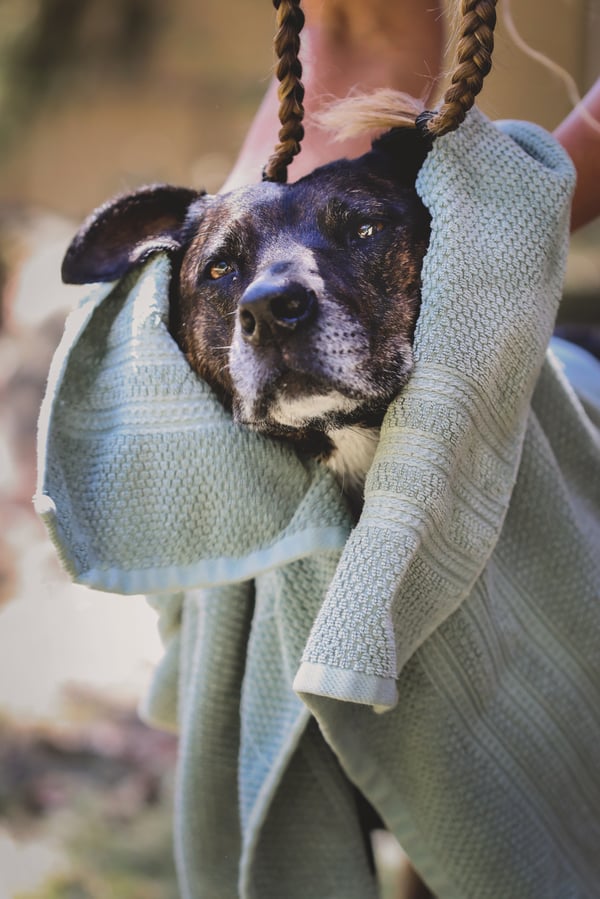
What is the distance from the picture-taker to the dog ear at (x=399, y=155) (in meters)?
1.02

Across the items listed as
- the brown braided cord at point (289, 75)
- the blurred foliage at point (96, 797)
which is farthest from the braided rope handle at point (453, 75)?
the blurred foliage at point (96, 797)

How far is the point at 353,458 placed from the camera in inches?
41.4

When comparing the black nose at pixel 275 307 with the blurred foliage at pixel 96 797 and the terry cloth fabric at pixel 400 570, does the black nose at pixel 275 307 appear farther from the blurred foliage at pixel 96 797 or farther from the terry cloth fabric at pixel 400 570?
the blurred foliage at pixel 96 797

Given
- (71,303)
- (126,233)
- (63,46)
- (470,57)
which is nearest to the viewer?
(470,57)

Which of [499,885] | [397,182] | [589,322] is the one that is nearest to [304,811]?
[499,885]

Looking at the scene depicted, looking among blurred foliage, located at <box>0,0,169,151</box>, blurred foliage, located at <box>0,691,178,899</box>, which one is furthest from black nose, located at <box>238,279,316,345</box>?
blurred foliage, located at <box>0,0,169,151</box>

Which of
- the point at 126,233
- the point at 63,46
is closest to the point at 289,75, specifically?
the point at 126,233

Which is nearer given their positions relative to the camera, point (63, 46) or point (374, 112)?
point (374, 112)

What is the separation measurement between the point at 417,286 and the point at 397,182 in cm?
13

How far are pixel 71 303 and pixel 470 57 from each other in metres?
1.88

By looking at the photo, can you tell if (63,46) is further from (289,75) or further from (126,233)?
(289,75)

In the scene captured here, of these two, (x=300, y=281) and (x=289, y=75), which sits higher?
(x=289, y=75)

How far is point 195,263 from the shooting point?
1.06 meters

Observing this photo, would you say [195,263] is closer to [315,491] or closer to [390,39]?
[315,491]
